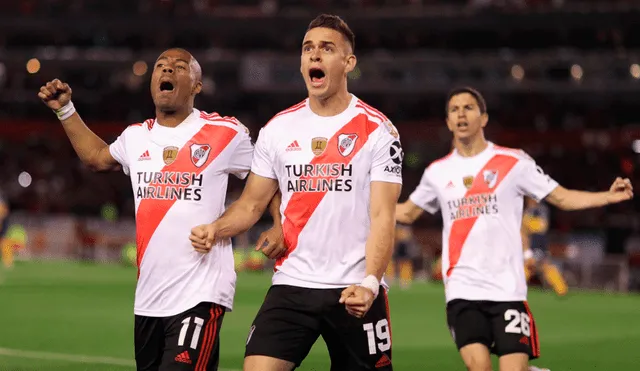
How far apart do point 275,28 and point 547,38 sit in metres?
9.89

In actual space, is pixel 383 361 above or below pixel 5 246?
below

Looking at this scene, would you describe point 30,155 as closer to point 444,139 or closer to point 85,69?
point 85,69

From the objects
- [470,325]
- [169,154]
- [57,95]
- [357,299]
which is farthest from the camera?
[470,325]

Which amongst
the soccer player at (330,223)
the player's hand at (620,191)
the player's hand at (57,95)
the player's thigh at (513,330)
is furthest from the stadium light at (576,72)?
the soccer player at (330,223)

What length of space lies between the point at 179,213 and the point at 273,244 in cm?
81

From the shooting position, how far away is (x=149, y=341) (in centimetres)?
636

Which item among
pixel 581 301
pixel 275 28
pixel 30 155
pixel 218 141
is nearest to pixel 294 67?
pixel 275 28

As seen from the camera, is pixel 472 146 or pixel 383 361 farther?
pixel 472 146

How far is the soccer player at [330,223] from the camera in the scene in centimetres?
570

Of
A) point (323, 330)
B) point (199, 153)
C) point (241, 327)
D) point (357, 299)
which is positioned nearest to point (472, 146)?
point (199, 153)

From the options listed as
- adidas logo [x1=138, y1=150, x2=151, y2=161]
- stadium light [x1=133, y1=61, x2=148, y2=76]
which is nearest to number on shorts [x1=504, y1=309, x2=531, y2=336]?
adidas logo [x1=138, y1=150, x2=151, y2=161]

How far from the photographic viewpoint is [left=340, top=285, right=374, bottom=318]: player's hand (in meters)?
5.23

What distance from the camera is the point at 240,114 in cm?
4206

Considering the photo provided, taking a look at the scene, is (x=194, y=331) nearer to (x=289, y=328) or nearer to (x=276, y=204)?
(x=289, y=328)
